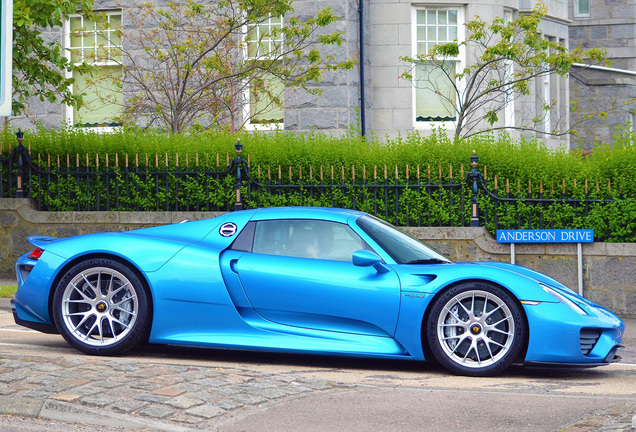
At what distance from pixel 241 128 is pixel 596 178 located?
6082mm

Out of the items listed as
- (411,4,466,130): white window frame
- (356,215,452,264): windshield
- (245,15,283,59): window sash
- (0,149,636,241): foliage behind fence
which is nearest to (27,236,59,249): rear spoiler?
(356,215,452,264): windshield

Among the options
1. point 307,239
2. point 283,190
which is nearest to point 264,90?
→ point 283,190

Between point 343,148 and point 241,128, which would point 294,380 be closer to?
point 343,148

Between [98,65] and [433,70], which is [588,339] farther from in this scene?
[98,65]

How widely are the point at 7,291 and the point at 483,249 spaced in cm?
609

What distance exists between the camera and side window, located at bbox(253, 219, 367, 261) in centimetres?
771

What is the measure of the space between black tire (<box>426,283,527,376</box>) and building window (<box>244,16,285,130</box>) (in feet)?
31.9

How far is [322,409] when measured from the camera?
19.3 ft

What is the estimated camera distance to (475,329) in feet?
23.9

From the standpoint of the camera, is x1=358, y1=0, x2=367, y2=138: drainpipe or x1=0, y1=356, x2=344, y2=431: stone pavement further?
x1=358, y1=0, x2=367, y2=138: drainpipe

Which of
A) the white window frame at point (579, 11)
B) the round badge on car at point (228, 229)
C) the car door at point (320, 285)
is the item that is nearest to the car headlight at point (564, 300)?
the car door at point (320, 285)

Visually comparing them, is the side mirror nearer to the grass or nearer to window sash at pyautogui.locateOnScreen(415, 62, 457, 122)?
the grass

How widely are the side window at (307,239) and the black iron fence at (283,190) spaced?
16.2 ft

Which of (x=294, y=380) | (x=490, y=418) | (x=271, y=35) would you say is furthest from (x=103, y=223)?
(x=490, y=418)
